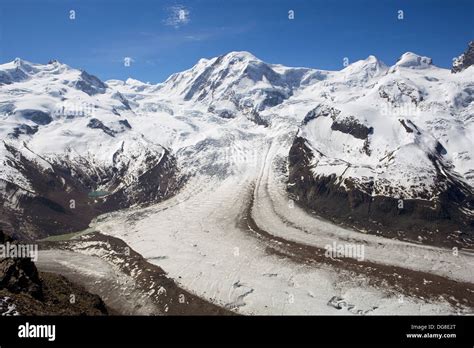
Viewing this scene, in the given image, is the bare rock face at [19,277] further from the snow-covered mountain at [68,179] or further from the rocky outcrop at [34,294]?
the snow-covered mountain at [68,179]

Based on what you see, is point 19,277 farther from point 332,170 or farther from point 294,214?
point 332,170

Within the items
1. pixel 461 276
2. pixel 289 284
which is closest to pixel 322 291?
pixel 289 284

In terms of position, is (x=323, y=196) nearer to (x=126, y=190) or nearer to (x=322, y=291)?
(x=322, y=291)

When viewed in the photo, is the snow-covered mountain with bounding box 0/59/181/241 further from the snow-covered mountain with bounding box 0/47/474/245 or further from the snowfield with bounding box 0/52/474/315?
the snowfield with bounding box 0/52/474/315

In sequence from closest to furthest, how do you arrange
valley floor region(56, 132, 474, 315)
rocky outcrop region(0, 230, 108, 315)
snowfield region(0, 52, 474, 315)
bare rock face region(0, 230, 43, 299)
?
rocky outcrop region(0, 230, 108, 315) → bare rock face region(0, 230, 43, 299) → valley floor region(56, 132, 474, 315) → snowfield region(0, 52, 474, 315)

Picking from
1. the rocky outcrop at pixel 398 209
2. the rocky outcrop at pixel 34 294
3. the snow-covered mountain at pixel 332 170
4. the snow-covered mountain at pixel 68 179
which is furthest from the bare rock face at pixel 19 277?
the rocky outcrop at pixel 398 209

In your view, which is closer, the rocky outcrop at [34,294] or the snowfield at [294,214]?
the rocky outcrop at [34,294]

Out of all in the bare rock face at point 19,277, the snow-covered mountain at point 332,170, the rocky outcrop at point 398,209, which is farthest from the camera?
the snow-covered mountain at point 332,170

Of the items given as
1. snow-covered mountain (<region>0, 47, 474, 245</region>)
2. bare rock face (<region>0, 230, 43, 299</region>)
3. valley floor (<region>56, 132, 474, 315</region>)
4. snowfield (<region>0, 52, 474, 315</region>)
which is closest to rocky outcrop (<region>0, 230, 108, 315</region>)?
bare rock face (<region>0, 230, 43, 299</region>)

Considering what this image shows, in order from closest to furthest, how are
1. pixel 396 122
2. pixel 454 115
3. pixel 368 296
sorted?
pixel 368 296 < pixel 396 122 < pixel 454 115

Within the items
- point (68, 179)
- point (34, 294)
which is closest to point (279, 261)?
point (34, 294)

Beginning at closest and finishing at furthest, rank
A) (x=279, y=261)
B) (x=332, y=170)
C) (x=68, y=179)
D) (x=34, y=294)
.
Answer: (x=34, y=294), (x=279, y=261), (x=332, y=170), (x=68, y=179)
